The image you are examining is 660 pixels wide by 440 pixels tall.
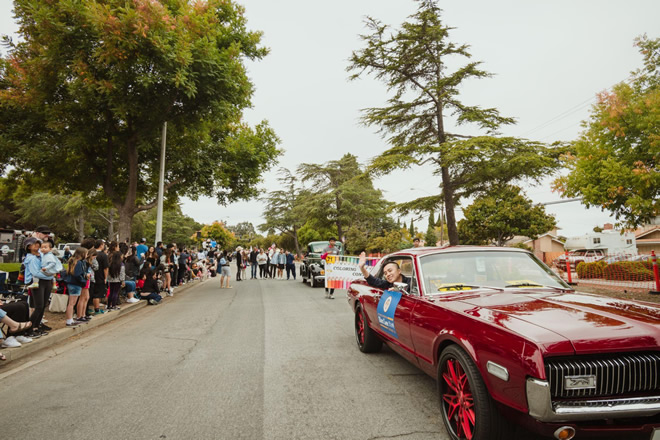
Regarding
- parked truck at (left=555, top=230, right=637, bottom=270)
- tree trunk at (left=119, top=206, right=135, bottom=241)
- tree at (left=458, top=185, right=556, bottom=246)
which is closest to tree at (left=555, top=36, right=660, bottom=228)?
tree trunk at (left=119, top=206, right=135, bottom=241)

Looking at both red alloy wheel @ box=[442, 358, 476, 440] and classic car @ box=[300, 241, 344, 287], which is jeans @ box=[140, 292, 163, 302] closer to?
classic car @ box=[300, 241, 344, 287]

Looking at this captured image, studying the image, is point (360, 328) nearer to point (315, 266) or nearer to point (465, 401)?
point (465, 401)

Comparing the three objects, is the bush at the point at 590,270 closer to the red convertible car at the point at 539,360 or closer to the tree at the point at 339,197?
the red convertible car at the point at 539,360

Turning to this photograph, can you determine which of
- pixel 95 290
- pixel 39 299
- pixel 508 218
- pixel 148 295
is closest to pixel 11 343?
pixel 39 299

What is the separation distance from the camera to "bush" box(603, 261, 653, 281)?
14922mm

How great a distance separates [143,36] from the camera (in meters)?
10.4

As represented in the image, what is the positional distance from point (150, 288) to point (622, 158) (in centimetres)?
1539

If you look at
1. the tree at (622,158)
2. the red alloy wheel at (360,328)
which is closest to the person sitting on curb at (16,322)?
the red alloy wheel at (360,328)

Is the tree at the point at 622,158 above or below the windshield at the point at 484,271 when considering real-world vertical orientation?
above

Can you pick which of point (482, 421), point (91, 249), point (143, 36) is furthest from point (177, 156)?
point (482, 421)

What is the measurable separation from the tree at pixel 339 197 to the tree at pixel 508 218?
9.59 metres

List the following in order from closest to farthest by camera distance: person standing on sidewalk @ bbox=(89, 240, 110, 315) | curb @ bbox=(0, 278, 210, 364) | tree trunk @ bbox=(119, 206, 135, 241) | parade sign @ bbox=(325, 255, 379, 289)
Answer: curb @ bbox=(0, 278, 210, 364) → person standing on sidewalk @ bbox=(89, 240, 110, 315) → parade sign @ bbox=(325, 255, 379, 289) → tree trunk @ bbox=(119, 206, 135, 241)

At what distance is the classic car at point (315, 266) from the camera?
15416mm

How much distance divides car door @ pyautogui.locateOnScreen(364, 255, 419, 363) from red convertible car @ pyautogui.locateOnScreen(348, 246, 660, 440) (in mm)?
90
